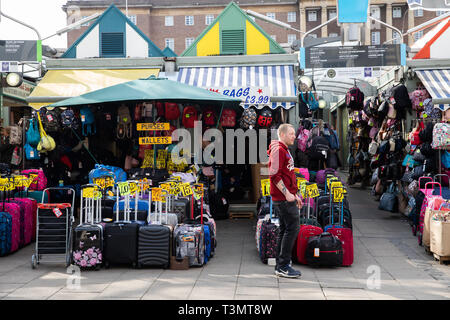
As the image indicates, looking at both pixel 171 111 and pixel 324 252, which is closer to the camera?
pixel 324 252

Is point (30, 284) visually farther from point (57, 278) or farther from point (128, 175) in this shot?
point (128, 175)

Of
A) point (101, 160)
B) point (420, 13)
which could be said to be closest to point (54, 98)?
point (101, 160)

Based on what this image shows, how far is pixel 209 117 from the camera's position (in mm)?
10484

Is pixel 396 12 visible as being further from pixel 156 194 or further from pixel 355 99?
pixel 156 194

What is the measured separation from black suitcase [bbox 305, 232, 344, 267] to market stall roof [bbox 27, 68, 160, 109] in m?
6.38

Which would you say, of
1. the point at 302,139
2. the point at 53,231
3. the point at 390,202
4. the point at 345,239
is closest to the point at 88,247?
the point at 53,231

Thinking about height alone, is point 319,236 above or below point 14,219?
below

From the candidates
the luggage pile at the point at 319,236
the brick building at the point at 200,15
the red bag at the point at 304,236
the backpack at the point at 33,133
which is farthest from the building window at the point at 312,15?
the red bag at the point at 304,236

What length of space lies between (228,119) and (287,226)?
191 inches

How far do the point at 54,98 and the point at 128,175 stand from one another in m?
2.47

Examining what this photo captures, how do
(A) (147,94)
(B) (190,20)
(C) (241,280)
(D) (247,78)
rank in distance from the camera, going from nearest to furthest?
1. (C) (241,280)
2. (A) (147,94)
3. (D) (247,78)
4. (B) (190,20)

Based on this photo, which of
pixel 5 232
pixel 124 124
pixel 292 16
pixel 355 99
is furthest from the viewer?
pixel 292 16

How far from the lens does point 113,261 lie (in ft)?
21.4

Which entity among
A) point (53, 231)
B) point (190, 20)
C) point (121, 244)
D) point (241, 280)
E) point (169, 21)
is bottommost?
point (241, 280)
